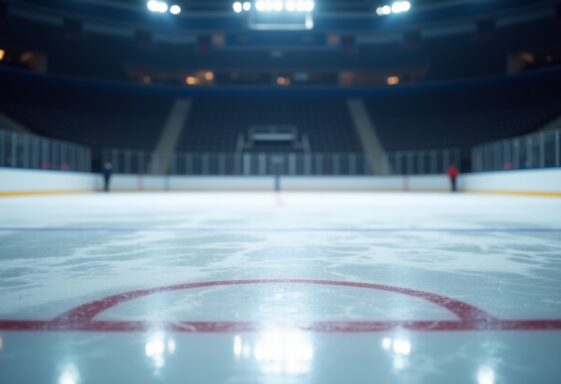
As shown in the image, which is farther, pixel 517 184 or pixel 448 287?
pixel 517 184

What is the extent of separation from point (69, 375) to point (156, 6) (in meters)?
23.5

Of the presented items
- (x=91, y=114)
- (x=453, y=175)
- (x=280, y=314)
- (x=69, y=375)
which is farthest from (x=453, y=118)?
(x=69, y=375)

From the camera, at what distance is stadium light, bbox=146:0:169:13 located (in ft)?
72.5

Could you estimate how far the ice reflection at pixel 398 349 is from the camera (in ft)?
4.41

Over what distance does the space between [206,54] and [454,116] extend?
1652 centimetres

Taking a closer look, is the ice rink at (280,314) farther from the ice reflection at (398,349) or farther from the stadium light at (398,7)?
→ the stadium light at (398,7)

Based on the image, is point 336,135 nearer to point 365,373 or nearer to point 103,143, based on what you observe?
point 103,143

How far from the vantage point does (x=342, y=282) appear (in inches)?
95.9

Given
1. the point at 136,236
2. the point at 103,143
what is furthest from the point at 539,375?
the point at 103,143

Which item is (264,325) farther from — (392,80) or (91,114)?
(392,80)

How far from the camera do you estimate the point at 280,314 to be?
1.83m

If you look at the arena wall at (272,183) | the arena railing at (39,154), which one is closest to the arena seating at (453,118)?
the arena wall at (272,183)

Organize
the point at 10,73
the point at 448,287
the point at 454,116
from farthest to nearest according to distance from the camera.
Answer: the point at 454,116 < the point at 10,73 < the point at 448,287

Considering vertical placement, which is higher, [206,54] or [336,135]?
[206,54]
